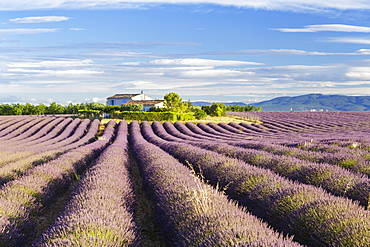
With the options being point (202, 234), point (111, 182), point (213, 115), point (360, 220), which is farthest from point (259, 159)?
point (213, 115)

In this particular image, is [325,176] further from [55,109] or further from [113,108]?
[55,109]

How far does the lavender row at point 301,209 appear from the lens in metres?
3.77

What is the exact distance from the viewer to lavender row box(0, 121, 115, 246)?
4.88m

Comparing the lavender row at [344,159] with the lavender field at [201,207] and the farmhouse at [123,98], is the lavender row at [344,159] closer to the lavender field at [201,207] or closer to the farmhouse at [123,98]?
the lavender field at [201,207]

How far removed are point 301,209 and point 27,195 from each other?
4860mm

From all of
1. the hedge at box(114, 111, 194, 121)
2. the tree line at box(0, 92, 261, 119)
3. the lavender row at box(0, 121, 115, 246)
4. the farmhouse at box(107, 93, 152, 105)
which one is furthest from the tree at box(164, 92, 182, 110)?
the lavender row at box(0, 121, 115, 246)

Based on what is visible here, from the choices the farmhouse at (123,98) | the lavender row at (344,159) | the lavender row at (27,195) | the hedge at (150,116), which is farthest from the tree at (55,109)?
the lavender row at (344,159)

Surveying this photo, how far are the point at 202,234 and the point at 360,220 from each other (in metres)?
1.87

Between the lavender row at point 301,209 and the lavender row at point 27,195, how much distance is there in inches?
128

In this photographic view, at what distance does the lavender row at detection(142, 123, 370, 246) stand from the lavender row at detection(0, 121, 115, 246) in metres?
3.26

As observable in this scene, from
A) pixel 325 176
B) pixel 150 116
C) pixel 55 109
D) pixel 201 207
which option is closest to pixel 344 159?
pixel 325 176

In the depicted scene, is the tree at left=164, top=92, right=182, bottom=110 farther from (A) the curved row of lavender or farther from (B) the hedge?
(A) the curved row of lavender

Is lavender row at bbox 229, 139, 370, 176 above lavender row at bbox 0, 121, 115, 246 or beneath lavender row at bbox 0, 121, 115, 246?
above

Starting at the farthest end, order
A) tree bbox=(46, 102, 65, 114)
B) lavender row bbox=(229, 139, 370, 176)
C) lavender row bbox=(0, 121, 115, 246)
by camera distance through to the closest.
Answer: tree bbox=(46, 102, 65, 114) → lavender row bbox=(229, 139, 370, 176) → lavender row bbox=(0, 121, 115, 246)
